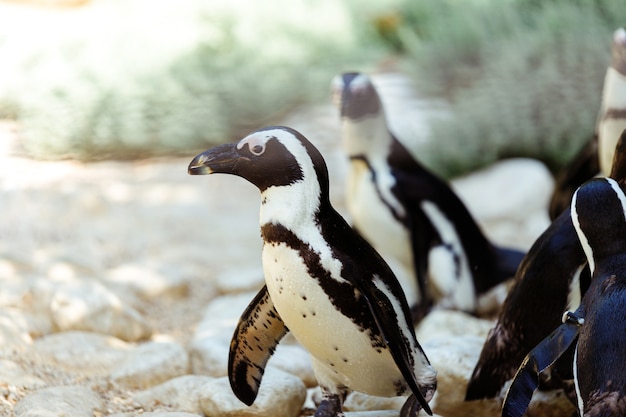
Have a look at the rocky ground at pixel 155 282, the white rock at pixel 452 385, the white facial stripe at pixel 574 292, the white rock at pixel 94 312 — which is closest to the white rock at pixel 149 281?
the rocky ground at pixel 155 282

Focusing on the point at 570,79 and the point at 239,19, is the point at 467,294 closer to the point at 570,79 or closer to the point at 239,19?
the point at 570,79

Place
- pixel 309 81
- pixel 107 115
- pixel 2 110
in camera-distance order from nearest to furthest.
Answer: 1. pixel 2 110
2. pixel 107 115
3. pixel 309 81

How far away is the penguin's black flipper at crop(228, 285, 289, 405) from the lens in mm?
2305

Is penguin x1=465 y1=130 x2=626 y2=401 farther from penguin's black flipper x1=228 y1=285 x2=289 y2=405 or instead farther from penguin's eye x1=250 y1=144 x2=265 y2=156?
penguin's eye x1=250 y1=144 x2=265 y2=156

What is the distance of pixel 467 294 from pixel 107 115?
A: 2.61m

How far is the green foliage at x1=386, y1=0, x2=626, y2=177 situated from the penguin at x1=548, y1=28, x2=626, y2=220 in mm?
1804

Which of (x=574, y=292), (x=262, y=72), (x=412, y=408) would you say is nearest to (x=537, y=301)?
(x=574, y=292)

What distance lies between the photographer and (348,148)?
3.80m

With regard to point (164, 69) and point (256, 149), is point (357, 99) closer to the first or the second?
point (256, 149)

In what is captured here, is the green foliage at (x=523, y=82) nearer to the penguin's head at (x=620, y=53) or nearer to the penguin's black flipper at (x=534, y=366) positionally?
the penguin's head at (x=620, y=53)

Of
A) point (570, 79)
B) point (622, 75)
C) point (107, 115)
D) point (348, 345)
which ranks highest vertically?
point (622, 75)

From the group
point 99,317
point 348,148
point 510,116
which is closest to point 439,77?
point 510,116

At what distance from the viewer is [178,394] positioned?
8.53ft

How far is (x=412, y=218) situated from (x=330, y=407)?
155 centimetres
